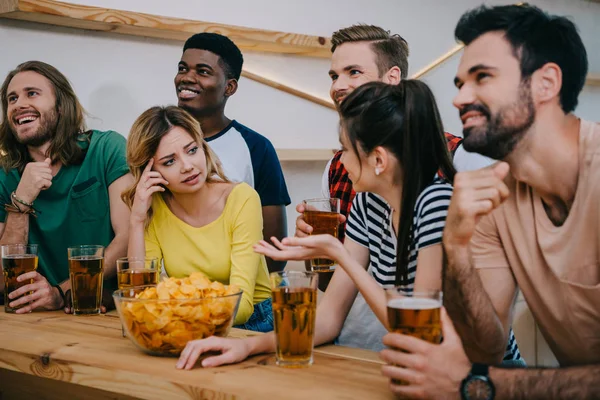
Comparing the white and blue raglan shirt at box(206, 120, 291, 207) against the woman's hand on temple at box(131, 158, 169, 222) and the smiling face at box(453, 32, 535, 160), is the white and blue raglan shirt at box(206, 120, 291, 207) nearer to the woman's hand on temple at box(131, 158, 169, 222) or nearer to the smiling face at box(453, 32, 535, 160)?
the woman's hand on temple at box(131, 158, 169, 222)

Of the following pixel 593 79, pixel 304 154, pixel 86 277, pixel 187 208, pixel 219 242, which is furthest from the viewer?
pixel 593 79

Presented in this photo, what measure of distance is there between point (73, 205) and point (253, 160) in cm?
86

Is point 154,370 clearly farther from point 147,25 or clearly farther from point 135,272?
point 147,25

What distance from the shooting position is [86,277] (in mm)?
2145

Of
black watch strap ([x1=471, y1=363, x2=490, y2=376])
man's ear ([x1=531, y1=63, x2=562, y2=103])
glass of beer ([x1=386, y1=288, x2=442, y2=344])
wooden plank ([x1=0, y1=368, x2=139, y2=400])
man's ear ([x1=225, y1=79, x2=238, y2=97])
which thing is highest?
man's ear ([x1=225, y1=79, x2=238, y2=97])

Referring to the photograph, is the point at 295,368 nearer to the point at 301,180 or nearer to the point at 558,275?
the point at 558,275

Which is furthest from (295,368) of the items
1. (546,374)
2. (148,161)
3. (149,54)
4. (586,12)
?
(586,12)

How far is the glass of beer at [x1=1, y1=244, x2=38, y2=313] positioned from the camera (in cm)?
221

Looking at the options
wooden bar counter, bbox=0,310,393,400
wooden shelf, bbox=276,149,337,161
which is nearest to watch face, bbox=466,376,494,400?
wooden bar counter, bbox=0,310,393,400

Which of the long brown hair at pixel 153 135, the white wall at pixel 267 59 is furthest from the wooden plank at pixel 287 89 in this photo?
the long brown hair at pixel 153 135

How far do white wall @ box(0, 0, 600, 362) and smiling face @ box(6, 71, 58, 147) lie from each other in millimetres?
402

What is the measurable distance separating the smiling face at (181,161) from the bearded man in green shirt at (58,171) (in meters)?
0.32

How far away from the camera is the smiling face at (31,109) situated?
2.70 m

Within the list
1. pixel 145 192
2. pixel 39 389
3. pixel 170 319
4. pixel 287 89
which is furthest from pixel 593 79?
pixel 170 319
